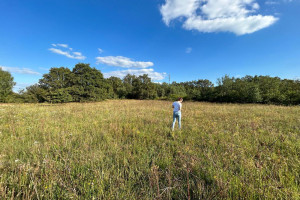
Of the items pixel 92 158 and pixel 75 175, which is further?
pixel 92 158

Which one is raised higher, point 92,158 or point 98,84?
point 98,84

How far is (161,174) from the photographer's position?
2369 mm

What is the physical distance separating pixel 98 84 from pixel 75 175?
33.8 m

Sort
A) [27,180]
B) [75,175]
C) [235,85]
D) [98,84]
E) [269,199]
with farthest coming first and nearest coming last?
[98,84] → [235,85] → [75,175] → [27,180] → [269,199]

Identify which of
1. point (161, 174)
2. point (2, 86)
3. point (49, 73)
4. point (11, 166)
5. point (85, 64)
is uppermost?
point (85, 64)

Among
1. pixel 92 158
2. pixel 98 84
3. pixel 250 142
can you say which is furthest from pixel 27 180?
pixel 98 84

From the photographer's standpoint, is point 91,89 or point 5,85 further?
point 5,85

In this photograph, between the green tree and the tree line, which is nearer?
the tree line

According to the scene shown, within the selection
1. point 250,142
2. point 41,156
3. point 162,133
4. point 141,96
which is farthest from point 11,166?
point 141,96

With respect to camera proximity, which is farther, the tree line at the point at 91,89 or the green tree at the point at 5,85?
the green tree at the point at 5,85

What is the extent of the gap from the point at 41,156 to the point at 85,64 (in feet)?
111

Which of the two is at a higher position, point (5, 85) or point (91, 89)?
point (5, 85)

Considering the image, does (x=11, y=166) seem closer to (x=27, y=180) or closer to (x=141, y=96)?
(x=27, y=180)

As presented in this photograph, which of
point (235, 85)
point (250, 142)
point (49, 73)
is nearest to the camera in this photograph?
point (250, 142)
